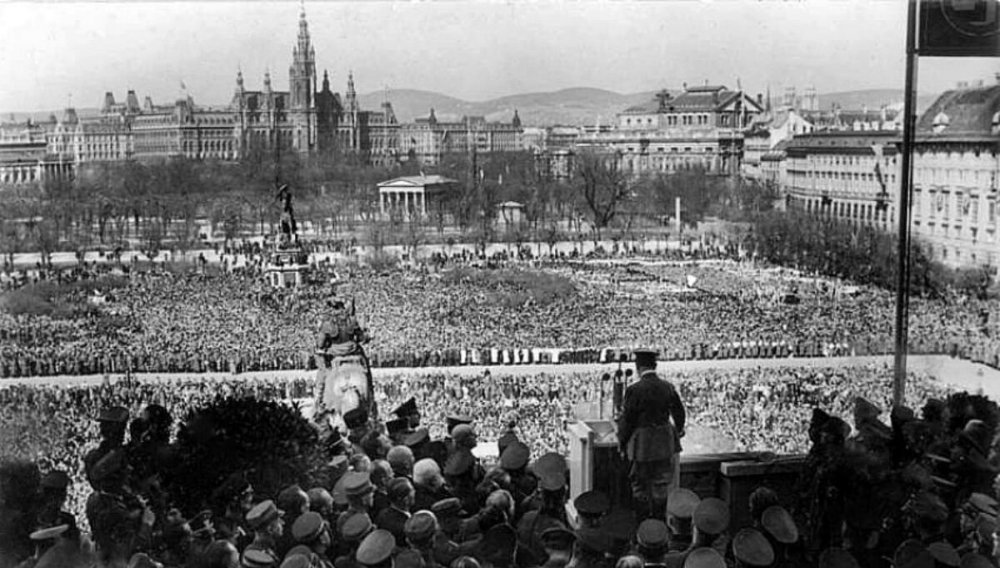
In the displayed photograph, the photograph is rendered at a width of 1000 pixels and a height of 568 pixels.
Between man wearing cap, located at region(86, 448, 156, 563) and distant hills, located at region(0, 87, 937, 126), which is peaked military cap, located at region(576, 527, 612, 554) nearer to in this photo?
man wearing cap, located at region(86, 448, 156, 563)

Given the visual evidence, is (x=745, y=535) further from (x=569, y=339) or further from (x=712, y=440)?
(x=569, y=339)

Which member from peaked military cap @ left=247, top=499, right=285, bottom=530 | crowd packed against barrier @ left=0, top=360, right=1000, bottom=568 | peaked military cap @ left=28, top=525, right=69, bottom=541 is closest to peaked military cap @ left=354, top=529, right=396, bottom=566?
crowd packed against barrier @ left=0, top=360, right=1000, bottom=568

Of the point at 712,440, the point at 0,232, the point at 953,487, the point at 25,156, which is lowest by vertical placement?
the point at 712,440

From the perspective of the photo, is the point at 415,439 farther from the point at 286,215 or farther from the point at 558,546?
the point at 286,215

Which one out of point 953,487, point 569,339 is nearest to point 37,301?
point 569,339

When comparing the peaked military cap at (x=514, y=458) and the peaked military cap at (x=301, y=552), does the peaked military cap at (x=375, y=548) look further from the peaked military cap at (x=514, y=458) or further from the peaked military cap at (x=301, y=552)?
the peaked military cap at (x=514, y=458)

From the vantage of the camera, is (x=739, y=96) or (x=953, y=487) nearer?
(x=953, y=487)
